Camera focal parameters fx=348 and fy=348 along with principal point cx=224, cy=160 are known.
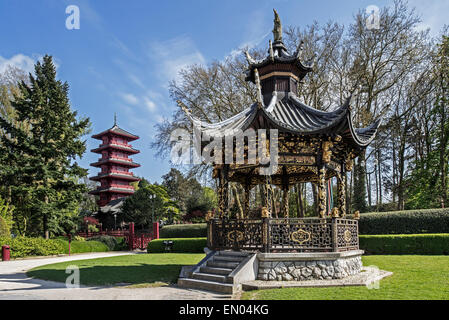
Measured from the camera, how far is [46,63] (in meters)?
26.6

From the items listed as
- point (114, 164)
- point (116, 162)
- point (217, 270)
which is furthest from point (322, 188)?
point (114, 164)

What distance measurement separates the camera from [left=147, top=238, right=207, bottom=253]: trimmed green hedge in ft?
69.8

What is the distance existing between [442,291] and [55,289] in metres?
8.73

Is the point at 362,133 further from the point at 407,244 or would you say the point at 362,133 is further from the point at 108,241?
the point at 108,241

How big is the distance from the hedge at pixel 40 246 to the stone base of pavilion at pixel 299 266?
17.1 metres

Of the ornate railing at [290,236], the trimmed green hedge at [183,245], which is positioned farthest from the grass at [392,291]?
the trimmed green hedge at [183,245]

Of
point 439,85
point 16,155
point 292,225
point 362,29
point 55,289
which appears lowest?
point 55,289

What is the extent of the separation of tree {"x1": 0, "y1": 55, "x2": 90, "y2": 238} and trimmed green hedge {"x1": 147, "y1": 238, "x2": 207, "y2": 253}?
7.11 m

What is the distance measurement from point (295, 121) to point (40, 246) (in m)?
18.7

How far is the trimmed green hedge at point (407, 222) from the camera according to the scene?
1547 cm

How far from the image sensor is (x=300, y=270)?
8750 millimetres

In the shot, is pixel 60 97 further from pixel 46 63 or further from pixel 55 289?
pixel 55 289

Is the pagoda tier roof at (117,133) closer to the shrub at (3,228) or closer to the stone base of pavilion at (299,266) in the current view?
the shrub at (3,228)
